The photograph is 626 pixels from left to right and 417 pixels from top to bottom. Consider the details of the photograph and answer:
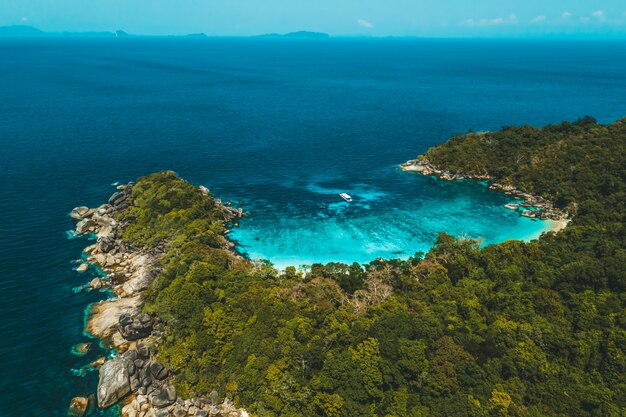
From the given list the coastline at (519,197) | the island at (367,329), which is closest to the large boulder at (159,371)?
the island at (367,329)

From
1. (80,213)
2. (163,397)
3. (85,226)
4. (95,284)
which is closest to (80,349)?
(95,284)

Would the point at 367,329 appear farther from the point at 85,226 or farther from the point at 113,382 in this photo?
the point at 85,226

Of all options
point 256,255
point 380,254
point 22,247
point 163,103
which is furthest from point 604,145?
point 163,103

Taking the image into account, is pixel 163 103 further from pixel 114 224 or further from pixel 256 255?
pixel 256 255

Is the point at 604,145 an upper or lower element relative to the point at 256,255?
upper

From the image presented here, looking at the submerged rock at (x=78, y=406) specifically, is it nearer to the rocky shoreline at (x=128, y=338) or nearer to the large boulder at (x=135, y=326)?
the rocky shoreline at (x=128, y=338)

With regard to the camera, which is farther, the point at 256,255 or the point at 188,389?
the point at 256,255

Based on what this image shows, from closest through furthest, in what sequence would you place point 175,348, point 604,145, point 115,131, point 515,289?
point 175,348 < point 515,289 < point 604,145 < point 115,131
